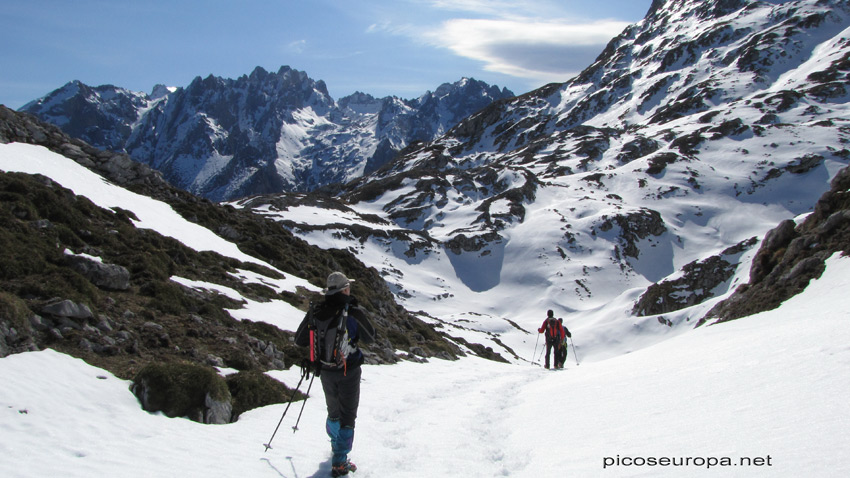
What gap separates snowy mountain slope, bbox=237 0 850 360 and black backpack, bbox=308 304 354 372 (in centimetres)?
4106

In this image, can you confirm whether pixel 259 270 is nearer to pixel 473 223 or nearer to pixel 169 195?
pixel 169 195

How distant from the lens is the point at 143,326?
12562 mm

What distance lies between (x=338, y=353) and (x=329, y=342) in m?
0.21

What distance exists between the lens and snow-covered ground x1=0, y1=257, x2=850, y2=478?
552 centimetres

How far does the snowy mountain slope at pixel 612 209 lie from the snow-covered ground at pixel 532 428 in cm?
3647

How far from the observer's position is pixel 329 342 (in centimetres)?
712

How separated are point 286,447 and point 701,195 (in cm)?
12919

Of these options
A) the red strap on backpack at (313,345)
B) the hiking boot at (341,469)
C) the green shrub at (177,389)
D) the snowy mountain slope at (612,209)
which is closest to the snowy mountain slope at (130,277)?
the green shrub at (177,389)

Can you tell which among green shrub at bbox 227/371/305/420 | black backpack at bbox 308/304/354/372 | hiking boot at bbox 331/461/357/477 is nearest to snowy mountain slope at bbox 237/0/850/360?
green shrub at bbox 227/371/305/420

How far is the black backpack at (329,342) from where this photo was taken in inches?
280

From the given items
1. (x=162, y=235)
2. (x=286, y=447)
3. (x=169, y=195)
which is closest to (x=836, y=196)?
(x=286, y=447)

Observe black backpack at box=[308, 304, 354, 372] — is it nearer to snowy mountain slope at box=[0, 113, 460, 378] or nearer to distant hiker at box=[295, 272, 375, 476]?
distant hiker at box=[295, 272, 375, 476]

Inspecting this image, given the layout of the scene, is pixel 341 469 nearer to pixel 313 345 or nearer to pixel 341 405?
pixel 341 405

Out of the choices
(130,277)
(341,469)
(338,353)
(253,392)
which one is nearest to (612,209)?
(130,277)
